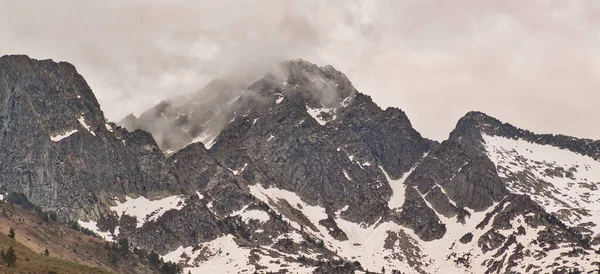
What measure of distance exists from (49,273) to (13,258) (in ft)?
32.5

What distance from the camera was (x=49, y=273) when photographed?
199625 millimetres

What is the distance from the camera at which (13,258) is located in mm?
198375
